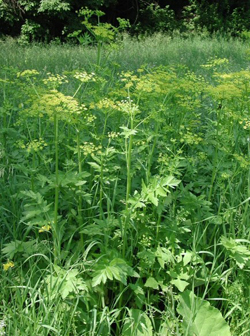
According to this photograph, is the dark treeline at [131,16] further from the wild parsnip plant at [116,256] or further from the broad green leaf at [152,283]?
the broad green leaf at [152,283]

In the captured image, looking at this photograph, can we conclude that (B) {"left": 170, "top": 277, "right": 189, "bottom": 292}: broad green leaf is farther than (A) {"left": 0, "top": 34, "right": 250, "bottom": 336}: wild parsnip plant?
Yes

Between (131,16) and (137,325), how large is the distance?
761 inches

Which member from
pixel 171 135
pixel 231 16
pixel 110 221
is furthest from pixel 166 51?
pixel 231 16

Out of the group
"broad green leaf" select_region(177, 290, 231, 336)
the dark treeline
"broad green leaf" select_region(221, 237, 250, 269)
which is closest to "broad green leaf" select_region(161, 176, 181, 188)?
"broad green leaf" select_region(221, 237, 250, 269)

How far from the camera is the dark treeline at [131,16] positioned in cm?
1503

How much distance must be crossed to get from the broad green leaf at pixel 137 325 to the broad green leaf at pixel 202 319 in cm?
18

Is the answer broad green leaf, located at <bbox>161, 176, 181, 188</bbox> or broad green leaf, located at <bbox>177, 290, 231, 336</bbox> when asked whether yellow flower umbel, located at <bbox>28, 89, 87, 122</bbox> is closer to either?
broad green leaf, located at <bbox>161, 176, 181, 188</bbox>

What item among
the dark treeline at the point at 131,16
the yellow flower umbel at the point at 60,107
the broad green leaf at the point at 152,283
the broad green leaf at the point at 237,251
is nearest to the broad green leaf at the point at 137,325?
the broad green leaf at the point at 152,283

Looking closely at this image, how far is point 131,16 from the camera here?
1936 centimetres

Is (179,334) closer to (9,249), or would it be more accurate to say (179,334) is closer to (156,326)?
(156,326)

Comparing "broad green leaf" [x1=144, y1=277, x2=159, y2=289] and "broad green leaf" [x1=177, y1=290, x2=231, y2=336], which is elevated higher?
"broad green leaf" [x1=144, y1=277, x2=159, y2=289]

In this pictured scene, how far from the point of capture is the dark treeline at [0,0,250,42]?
15031 millimetres

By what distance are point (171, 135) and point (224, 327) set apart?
1.50 m

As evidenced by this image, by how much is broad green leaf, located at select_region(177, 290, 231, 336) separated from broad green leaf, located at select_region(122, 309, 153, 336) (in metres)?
0.18
